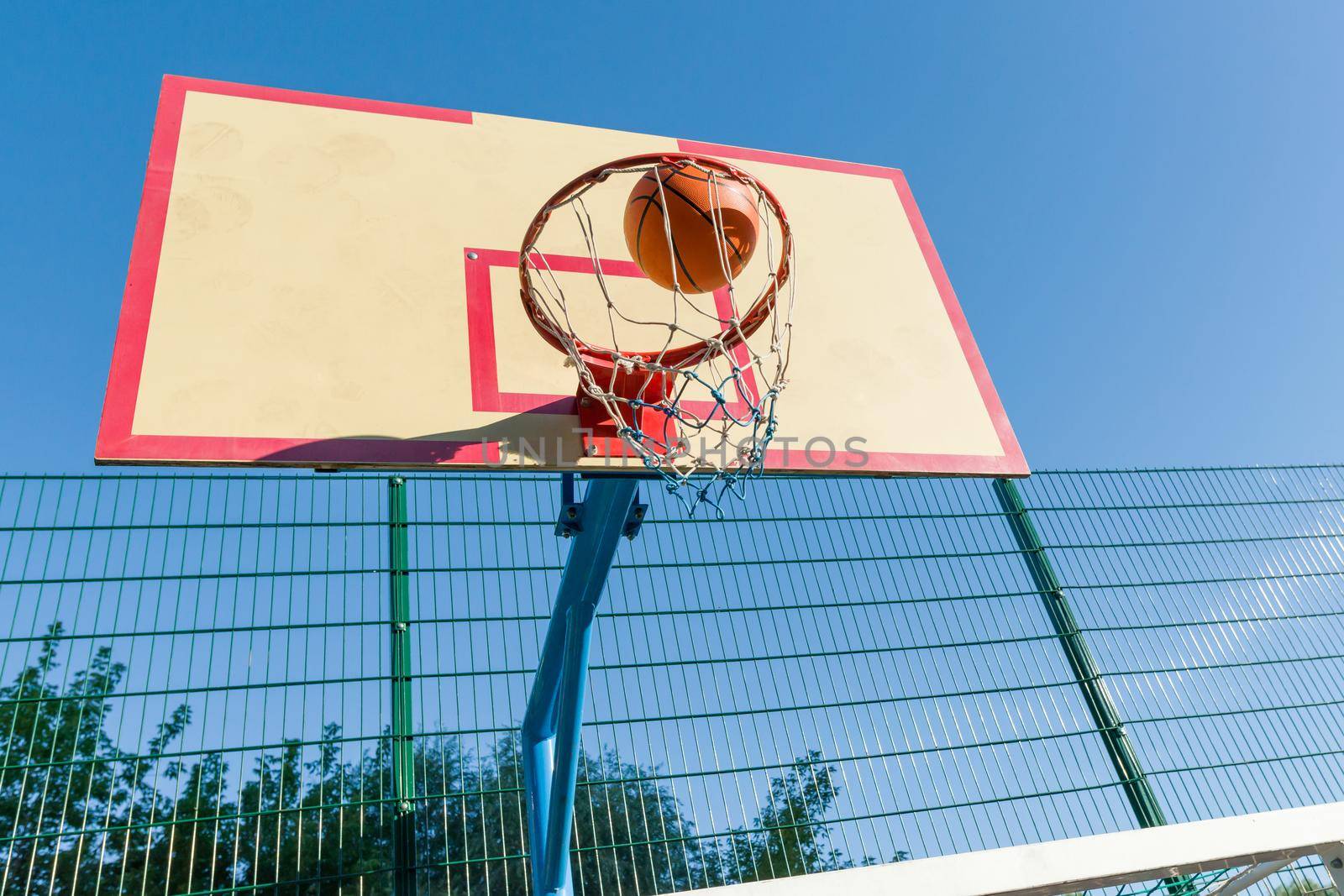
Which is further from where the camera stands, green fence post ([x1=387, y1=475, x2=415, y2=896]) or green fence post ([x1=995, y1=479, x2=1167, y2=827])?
green fence post ([x1=995, y1=479, x2=1167, y2=827])

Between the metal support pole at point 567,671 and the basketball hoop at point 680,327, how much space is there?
0.26 m

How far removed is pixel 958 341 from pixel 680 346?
145cm

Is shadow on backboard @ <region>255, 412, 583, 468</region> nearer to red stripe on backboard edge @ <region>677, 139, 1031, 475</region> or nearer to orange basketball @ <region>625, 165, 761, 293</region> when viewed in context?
orange basketball @ <region>625, 165, 761, 293</region>

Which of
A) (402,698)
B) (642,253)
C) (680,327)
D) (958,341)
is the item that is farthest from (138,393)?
(958,341)

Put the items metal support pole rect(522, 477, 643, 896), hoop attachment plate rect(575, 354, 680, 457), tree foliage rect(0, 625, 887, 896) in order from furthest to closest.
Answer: tree foliage rect(0, 625, 887, 896) → metal support pole rect(522, 477, 643, 896) → hoop attachment plate rect(575, 354, 680, 457)

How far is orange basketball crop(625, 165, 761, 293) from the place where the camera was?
2.83m

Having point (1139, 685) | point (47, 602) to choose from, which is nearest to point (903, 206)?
point (1139, 685)

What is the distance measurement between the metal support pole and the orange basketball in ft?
2.60

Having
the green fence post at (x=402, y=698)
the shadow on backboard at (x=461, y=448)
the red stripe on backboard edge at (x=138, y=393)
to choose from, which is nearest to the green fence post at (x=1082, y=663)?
the shadow on backboard at (x=461, y=448)

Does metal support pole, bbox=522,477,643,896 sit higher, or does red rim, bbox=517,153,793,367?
red rim, bbox=517,153,793,367

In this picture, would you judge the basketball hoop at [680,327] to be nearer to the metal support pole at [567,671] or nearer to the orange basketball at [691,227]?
the orange basketball at [691,227]

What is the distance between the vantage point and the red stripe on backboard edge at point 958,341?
3.39 metres

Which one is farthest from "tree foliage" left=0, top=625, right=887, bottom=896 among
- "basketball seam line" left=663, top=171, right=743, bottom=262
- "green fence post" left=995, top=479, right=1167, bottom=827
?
"basketball seam line" left=663, top=171, right=743, bottom=262

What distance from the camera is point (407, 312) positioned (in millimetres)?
3168
